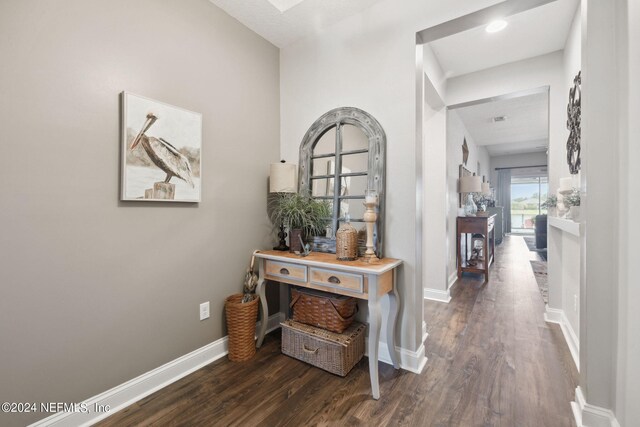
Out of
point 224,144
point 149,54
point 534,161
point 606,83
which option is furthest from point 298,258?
point 534,161

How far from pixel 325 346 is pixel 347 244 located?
0.71 meters

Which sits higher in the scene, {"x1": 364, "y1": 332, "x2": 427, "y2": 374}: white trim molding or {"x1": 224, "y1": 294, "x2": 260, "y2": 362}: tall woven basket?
{"x1": 224, "y1": 294, "x2": 260, "y2": 362}: tall woven basket

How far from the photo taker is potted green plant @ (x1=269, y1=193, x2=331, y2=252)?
2.23m

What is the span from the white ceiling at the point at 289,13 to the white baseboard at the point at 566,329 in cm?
301

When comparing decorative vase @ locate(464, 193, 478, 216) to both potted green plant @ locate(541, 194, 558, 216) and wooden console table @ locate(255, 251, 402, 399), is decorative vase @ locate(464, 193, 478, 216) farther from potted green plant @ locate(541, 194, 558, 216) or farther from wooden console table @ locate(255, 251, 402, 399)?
wooden console table @ locate(255, 251, 402, 399)

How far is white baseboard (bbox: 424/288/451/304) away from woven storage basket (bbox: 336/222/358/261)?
1922mm

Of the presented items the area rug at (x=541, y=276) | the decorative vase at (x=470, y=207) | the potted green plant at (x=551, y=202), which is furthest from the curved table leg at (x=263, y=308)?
the decorative vase at (x=470, y=207)

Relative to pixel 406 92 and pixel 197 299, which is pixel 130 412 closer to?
pixel 197 299

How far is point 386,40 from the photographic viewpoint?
208 cm

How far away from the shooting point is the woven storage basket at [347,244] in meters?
1.94

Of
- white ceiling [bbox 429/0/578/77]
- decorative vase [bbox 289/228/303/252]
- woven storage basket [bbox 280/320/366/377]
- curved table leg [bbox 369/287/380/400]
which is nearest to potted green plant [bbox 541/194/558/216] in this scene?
white ceiling [bbox 429/0/578/77]

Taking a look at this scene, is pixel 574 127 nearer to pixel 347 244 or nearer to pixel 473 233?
pixel 347 244

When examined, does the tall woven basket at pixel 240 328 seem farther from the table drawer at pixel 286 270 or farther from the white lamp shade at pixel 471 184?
the white lamp shade at pixel 471 184

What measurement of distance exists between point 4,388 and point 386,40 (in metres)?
2.91
